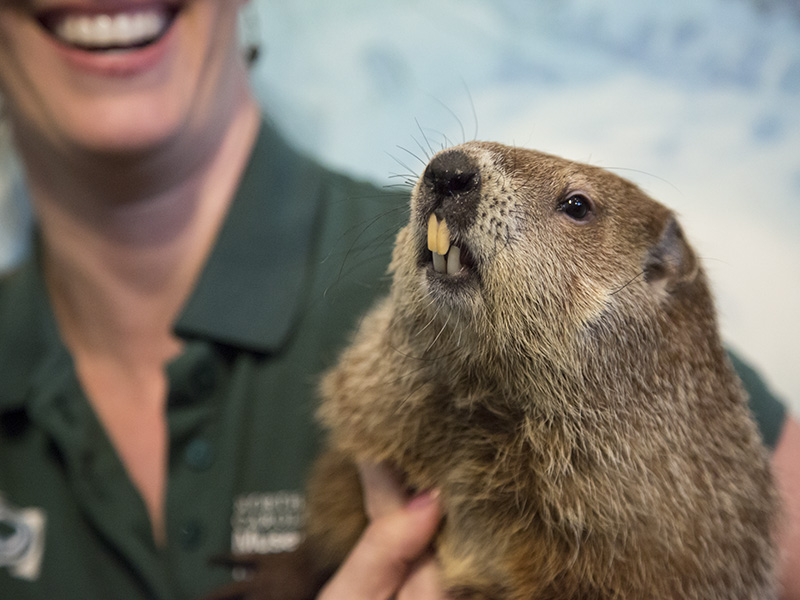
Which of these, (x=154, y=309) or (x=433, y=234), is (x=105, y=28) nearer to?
(x=154, y=309)

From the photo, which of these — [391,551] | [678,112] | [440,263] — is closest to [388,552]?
[391,551]

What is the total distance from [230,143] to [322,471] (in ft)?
2.44

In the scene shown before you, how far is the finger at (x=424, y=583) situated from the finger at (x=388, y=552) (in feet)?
0.05

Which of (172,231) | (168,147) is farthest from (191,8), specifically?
(172,231)

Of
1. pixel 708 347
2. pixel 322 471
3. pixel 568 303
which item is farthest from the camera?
pixel 322 471

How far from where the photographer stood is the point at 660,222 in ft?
3.09

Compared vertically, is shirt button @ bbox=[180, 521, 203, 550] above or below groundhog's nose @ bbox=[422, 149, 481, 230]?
below

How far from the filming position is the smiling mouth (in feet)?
3.86

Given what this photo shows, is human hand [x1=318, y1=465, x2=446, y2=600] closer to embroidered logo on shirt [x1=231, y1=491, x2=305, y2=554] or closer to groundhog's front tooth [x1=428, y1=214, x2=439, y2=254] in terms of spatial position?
embroidered logo on shirt [x1=231, y1=491, x2=305, y2=554]

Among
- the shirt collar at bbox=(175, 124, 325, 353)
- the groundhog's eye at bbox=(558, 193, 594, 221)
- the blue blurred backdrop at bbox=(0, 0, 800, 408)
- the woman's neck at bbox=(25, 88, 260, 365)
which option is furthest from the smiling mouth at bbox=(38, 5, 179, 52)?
the groundhog's eye at bbox=(558, 193, 594, 221)

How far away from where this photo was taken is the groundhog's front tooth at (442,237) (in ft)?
2.56

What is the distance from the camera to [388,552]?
99cm

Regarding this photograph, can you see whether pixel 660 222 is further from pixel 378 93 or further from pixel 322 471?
pixel 378 93

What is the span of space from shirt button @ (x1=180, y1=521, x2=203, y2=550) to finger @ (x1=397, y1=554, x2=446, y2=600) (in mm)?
424
